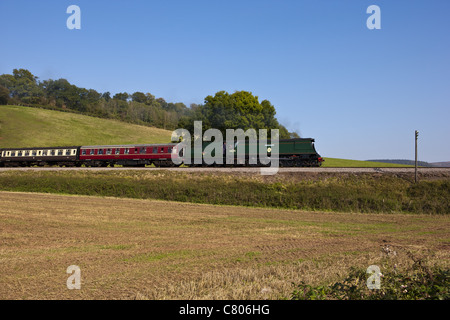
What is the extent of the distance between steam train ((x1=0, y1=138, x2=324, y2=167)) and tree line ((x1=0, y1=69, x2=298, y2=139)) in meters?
19.6

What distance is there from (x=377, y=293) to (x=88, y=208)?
20.5 meters

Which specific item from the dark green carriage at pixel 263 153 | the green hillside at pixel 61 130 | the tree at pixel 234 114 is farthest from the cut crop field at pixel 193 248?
the green hillside at pixel 61 130

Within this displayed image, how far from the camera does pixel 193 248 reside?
44.9ft

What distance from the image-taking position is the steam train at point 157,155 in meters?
39.8

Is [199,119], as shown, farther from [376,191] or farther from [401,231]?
[401,231]

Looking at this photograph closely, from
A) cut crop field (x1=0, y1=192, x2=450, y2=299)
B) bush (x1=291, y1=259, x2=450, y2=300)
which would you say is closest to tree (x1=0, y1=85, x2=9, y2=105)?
cut crop field (x1=0, y1=192, x2=450, y2=299)

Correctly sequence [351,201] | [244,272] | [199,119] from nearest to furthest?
[244,272] < [351,201] < [199,119]

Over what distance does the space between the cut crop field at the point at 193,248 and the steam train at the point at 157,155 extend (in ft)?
52.9

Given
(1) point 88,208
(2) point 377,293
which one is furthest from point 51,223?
(2) point 377,293

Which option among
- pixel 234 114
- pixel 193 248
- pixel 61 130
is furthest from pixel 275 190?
pixel 61 130

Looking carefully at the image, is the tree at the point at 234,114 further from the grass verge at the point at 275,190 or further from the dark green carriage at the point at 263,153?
the grass verge at the point at 275,190

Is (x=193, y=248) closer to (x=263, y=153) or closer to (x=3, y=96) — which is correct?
(x=263, y=153)

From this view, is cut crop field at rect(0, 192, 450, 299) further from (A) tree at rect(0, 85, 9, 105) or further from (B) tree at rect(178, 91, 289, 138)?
(A) tree at rect(0, 85, 9, 105)

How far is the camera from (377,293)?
23.9 ft
